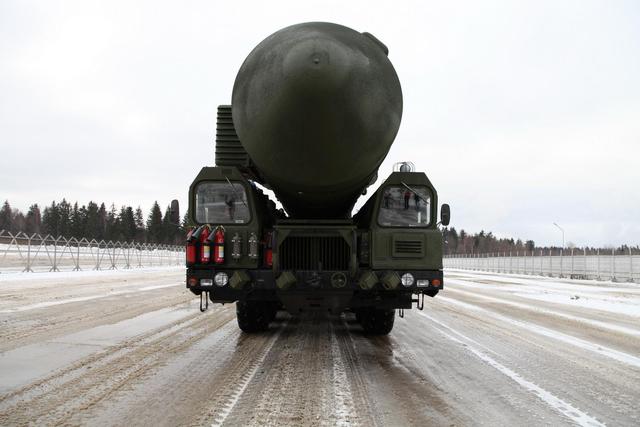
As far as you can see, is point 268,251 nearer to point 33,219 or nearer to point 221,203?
point 221,203

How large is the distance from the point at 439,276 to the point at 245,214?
96.4 inches

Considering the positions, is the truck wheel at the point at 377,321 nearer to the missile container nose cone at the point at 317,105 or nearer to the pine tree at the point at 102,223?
the missile container nose cone at the point at 317,105

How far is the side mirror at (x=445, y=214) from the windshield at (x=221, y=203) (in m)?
2.40

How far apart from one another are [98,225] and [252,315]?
9550 centimetres

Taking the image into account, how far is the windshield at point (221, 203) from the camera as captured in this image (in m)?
5.98

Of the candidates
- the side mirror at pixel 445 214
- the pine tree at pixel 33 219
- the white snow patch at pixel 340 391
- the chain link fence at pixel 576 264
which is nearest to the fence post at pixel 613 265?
the chain link fence at pixel 576 264

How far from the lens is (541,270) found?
117 ft

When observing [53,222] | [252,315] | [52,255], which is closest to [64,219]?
[53,222]

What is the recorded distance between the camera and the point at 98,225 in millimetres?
93375

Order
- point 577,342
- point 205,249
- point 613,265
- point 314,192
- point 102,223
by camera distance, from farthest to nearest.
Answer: point 102,223 → point 613,265 → point 577,342 → point 205,249 → point 314,192

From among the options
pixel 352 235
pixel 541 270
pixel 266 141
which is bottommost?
pixel 541 270

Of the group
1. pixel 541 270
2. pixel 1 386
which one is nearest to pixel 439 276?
pixel 1 386

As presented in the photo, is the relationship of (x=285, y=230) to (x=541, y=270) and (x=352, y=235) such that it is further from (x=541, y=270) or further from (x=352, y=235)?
(x=541, y=270)

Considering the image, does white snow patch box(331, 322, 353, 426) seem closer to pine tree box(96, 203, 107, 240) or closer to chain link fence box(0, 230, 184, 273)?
chain link fence box(0, 230, 184, 273)
